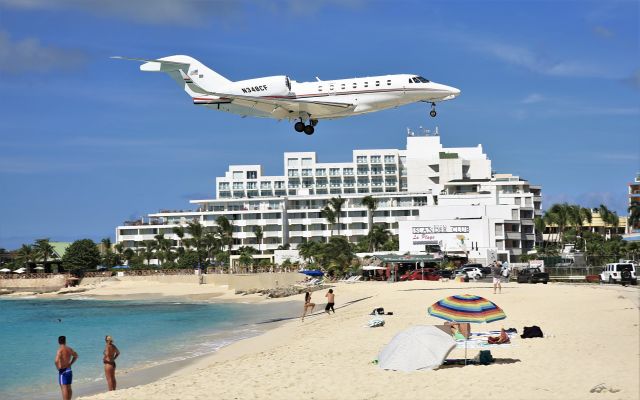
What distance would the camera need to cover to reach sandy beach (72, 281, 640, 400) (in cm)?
1655

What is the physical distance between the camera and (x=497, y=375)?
727 inches

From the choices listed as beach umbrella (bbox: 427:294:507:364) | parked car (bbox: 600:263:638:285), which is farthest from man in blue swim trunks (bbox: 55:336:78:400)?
parked car (bbox: 600:263:638:285)

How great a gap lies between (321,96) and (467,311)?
2779cm

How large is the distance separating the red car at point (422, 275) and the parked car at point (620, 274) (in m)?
14.7

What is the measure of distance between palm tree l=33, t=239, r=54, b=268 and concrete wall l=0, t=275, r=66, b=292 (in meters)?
7.95

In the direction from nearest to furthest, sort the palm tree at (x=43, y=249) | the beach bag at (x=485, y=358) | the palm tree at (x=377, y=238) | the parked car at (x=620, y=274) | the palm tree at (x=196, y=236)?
the beach bag at (x=485, y=358) → the parked car at (x=620, y=274) → the palm tree at (x=377, y=238) → the palm tree at (x=196, y=236) → the palm tree at (x=43, y=249)

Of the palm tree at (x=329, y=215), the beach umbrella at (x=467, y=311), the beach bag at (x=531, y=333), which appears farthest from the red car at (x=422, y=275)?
the palm tree at (x=329, y=215)

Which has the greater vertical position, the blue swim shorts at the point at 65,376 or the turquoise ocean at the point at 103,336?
the blue swim shorts at the point at 65,376

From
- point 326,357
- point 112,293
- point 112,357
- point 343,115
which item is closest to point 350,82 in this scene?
point 343,115

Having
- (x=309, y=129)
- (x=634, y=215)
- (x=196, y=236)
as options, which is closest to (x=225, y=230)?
(x=196, y=236)

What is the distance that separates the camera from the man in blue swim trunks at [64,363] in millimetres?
19516

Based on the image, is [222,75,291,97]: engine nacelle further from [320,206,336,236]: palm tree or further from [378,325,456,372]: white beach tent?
[320,206,336,236]: palm tree

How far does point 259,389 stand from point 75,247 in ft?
365

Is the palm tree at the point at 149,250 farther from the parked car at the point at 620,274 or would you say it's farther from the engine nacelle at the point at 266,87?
the parked car at the point at 620,274
